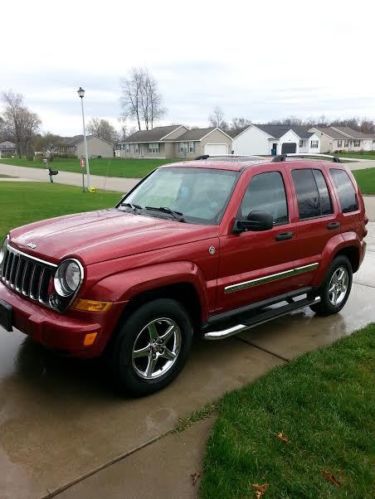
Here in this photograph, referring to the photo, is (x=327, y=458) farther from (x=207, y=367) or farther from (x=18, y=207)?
(x=18, y=207)

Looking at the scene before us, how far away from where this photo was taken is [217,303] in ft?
13.2

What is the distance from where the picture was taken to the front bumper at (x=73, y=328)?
3150mm

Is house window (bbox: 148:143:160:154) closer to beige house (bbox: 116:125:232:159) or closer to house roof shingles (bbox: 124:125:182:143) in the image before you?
beige house (bbox: 116:125:232:159)

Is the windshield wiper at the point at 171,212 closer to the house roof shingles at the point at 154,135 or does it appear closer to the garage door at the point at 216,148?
the garage door at the point at 216,148

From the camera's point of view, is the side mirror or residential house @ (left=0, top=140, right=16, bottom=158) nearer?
the side mirror

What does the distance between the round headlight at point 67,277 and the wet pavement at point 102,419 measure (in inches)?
36.6

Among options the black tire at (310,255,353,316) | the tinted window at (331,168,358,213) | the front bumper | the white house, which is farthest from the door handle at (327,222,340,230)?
the white house

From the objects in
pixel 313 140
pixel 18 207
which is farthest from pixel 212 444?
pixel 313 140

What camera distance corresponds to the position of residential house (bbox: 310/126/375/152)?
89250 millimetres

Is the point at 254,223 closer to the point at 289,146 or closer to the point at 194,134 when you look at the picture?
the point at 194,134

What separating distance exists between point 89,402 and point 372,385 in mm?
2331

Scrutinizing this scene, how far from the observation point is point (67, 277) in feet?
10.8

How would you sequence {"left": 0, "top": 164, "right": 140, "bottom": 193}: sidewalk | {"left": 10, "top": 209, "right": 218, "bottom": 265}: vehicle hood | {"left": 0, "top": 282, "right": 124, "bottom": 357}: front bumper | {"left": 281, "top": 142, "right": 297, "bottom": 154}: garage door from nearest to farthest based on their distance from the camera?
1. {"left": 0, "top": 282, "right": 124, "bottom": 357}: front bumper
2. {"left": 10, "top": 209, "right": 218, "bottom": 265}: vehicle hood
3. {"left": 0, "top": 164, "right": 140, "bottom": 193}: sidewalk
4. {"left": 281, "top": 142, "right": 297, "bottom": 154}: garage door

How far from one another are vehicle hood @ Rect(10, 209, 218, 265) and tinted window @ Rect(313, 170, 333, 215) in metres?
1.72
